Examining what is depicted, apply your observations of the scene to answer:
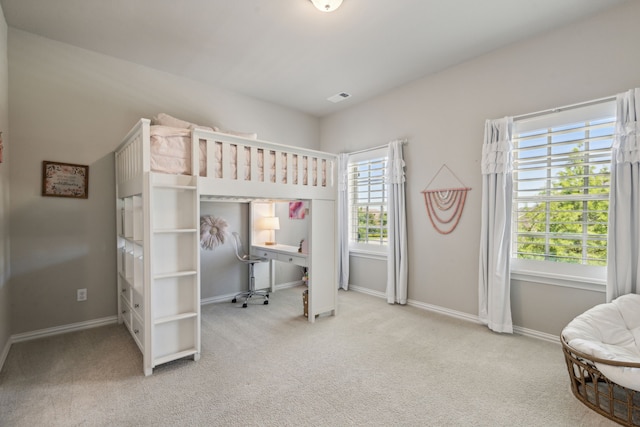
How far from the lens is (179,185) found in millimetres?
2332

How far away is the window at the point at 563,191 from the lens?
254cm

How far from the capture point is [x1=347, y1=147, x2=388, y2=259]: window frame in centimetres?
418

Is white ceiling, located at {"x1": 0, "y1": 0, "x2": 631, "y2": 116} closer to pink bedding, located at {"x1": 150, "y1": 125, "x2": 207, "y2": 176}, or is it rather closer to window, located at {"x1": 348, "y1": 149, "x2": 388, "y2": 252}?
pink bedding, located at {"x1": 150, "y1": 125, "x2": 207, "y2": 176}

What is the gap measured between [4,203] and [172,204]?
1.47 m

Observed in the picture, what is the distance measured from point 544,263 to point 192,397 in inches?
121

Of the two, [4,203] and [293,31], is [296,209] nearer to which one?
[293,31]

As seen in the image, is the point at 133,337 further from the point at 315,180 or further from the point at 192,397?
the point at 315,180

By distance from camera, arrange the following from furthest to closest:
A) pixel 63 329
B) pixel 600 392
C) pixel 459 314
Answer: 1. pixel 459 314
2. pixel 63 329
3. pixel 600 392

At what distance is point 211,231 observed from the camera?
3818 millimetres

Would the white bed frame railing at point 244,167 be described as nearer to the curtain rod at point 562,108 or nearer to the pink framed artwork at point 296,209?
the pink framed artwork at point 296,209

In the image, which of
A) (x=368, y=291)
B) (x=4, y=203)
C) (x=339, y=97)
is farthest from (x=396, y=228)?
(x=4, y=203)

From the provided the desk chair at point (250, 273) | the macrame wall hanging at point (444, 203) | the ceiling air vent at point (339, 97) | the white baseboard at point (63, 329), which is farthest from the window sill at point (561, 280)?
the white baseboard at point (63, 329)

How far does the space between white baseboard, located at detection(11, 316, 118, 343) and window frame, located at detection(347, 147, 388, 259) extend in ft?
10.0

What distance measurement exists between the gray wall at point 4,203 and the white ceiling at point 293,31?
368 mm
